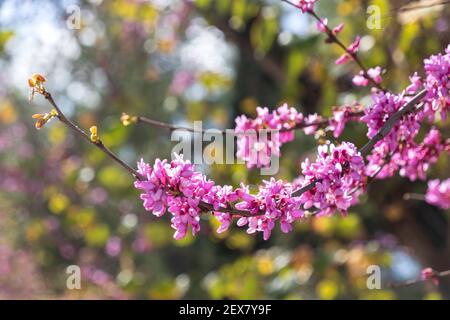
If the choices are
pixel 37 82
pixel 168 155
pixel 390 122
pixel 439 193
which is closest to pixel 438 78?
pixel 390 122

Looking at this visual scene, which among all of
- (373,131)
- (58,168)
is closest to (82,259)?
(58,168)

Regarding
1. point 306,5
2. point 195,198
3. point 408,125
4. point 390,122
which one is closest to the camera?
point 195,198

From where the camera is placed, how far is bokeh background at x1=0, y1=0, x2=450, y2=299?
327cm

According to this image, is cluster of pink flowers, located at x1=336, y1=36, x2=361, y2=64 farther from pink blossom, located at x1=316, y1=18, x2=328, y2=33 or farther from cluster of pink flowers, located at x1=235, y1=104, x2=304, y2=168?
cluster of pink flowers, located at x1=235, y1=104, x2=304, y2=168

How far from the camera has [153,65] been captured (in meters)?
7.16

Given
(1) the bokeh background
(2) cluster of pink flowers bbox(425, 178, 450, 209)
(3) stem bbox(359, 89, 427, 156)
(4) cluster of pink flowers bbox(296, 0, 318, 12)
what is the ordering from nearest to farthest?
(3) stem bbox(359, 89, 427, 156) < (4) cluster of pink flowers bbox(296, 0, 318, 12) < (2) cluster of pink flowers bbox(425, 178, 450, 209) < (1) the bokeh background

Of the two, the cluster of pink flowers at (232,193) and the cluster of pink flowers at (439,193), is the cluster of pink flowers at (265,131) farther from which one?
the cluster of pink flowers at (439,193)

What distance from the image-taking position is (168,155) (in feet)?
17.4

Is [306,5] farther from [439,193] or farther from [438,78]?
[439,193]

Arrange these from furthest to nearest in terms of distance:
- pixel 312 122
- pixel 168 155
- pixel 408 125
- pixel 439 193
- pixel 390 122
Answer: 1. pixel 168 155
2. pixel 439 193
3. pixel 312 122
4. pixel 408 125
5. pixel 390 122

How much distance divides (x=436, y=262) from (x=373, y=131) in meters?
2.91

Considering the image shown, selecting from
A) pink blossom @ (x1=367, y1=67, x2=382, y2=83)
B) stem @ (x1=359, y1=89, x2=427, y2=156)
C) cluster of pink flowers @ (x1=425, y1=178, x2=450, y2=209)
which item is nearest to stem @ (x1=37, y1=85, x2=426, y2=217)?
stem @ (x1=359, y1=89, x2=427, y2=156)

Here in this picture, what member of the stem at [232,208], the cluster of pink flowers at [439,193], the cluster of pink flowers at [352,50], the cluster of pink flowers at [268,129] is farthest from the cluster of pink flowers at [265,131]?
the cluster of pink flowers at [439,193]
